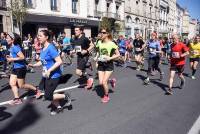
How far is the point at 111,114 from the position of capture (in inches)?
235

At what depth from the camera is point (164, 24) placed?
233 feet

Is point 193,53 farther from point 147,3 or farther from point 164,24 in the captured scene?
point 164,24

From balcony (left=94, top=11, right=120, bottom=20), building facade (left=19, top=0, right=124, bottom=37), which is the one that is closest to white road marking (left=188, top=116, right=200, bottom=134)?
building facade (left=19, top=0, right=124, bottom=37)

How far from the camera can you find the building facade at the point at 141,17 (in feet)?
152

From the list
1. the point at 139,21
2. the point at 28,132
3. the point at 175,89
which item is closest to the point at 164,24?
→ the point at 139,21

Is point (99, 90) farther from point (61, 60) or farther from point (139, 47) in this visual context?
point (139, 47)

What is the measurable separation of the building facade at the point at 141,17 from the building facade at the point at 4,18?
906 inches

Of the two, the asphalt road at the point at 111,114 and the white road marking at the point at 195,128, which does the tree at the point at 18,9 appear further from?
the white road marking at the point at 195,128

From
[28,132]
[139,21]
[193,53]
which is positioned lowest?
[28,132]

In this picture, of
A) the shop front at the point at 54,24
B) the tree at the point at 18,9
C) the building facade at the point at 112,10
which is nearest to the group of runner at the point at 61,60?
the tree at the point at 18,9

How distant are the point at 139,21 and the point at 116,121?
4706 centimetres

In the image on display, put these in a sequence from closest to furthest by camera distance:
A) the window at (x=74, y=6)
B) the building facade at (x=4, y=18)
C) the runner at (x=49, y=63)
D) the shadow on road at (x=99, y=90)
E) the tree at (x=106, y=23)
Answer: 1. the runner at (x=49, y=63)
2. the shadow on road at (x=99, y=90)
3. the building facade at (x=4, y=18)
4. the window at (x=74, y=6)
5. the tree at (x=106, y=23)

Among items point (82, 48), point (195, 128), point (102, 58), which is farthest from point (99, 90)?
point (195, 128)

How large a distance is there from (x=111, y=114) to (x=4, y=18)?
20.0 meters
